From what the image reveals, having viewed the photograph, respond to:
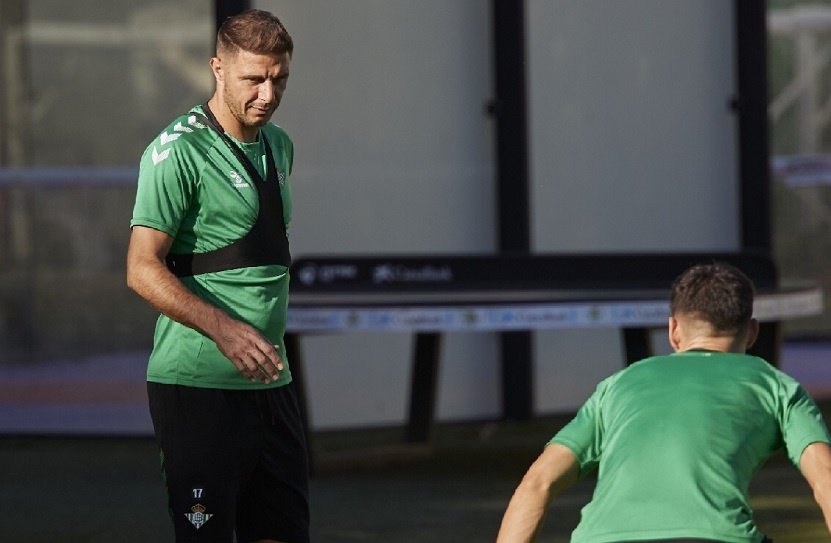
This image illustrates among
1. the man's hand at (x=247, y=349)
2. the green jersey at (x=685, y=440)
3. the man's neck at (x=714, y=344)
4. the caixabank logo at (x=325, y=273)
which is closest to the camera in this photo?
the green jersey at (x=685, y=440)

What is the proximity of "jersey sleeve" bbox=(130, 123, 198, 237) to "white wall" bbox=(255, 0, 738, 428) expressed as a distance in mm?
5554

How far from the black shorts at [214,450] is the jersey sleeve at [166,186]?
400 mm

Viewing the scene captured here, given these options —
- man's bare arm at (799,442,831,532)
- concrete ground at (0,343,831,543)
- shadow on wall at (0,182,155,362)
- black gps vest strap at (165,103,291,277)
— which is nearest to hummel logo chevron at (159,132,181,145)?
black gps vest strap at (165,103,291,277)

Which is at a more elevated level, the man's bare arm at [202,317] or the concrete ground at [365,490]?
the man's bare arm at [202,317]

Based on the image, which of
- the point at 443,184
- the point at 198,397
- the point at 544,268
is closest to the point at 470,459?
the point at 544,268

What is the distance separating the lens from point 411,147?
9.89 m

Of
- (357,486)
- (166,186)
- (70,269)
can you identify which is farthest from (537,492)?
(70,269)

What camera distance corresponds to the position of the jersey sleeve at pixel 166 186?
12.6 ft

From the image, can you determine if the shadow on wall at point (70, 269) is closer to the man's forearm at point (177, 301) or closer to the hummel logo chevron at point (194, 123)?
the hummel logo chevron at point (194, 123)

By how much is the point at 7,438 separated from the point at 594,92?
12.9 feet

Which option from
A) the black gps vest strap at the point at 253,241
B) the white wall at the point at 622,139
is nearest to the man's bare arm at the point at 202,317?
the black gps vest strap at the point at 253,241

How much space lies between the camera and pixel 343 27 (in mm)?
9617

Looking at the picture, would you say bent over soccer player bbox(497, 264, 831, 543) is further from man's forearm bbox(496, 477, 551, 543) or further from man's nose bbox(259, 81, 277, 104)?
man's nose bbox(259, 81, 277, 104)

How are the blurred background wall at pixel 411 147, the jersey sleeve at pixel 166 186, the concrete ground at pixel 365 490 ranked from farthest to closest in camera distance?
the blurred background wall at pixel 411 147
the concrete ground at pixel 365 490
the jersey sleeve at pixel 166 186
